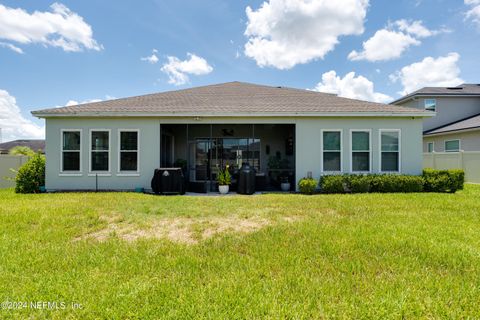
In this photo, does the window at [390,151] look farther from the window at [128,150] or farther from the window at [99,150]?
the window at [99,150]

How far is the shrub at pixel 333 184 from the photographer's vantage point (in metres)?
9.57

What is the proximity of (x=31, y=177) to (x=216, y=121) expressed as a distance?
810 cm

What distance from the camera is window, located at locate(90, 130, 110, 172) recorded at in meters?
10.3

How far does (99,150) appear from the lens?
406 inches

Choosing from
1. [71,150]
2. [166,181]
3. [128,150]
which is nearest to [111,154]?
[128,150]

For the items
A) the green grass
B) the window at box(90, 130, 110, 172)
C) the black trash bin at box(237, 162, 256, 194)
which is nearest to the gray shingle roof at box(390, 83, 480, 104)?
the black trash bin at box(237, 162, 256, 194)

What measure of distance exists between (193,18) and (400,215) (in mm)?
13342

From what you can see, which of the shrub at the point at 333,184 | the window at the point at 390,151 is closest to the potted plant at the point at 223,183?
the shrub at the point at 333,184

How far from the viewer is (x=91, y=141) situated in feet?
33.8

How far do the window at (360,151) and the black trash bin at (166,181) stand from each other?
294 inches

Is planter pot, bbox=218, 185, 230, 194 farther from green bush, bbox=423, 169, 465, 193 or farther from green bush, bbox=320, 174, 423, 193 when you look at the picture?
green bush, bbox=423, 169, 465, 193

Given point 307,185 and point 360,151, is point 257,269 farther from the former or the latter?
point 360,151

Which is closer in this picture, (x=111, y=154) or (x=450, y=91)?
(x=111, y=154)

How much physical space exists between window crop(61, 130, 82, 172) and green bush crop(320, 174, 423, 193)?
412 inches
